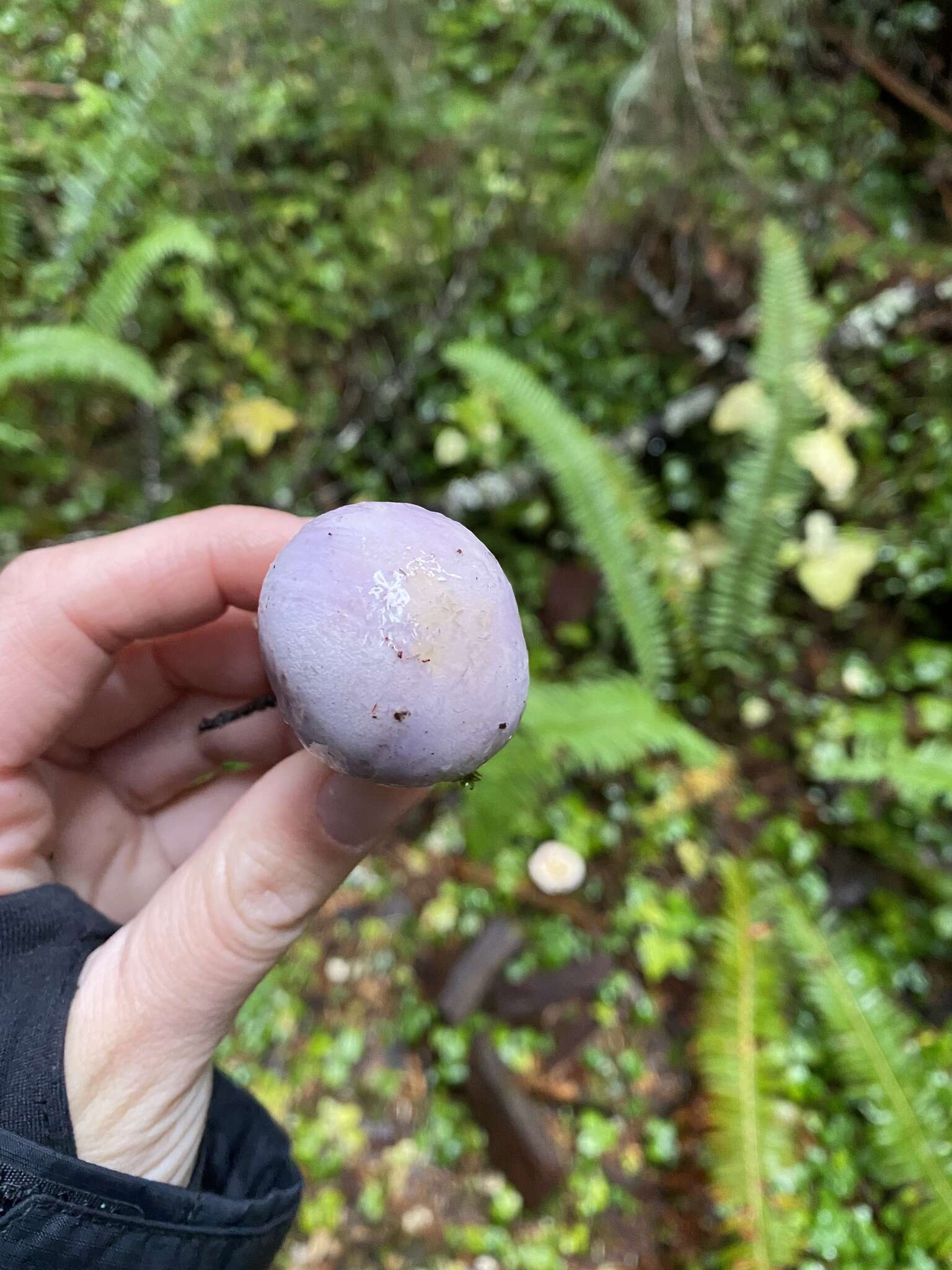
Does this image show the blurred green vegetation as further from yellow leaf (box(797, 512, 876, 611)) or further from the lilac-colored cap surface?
the lilac-colored cap surface

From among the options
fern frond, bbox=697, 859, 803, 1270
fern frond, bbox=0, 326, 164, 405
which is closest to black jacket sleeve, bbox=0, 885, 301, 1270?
fern frond, bbox=697, 859, 803, 1270

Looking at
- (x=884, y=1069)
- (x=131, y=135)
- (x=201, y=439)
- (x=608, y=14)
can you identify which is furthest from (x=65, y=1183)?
(x=608, y=14)

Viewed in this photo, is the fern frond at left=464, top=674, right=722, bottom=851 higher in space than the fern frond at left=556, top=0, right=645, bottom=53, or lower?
lower

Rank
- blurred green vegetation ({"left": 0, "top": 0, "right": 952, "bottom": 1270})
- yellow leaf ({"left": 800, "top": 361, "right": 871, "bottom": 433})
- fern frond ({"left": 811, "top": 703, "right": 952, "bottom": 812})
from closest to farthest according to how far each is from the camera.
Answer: blurred green vegetation ({"left": 0, "top": 0, "right": 952, "bottom": 1270}), fern frond ({"left": 811, "top": 703, "right": 952, "bottom": 812}), yellow leaf ({"left": 800, "top": 361, "right": 871, "bottom": 433})

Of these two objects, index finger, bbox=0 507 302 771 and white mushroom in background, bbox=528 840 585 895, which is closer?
index finger, bbox=0 507 302 771

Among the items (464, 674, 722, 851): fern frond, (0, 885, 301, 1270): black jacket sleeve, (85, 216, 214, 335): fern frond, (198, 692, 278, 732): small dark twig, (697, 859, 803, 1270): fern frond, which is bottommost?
(697, 859, 803, 1270): fern frond
